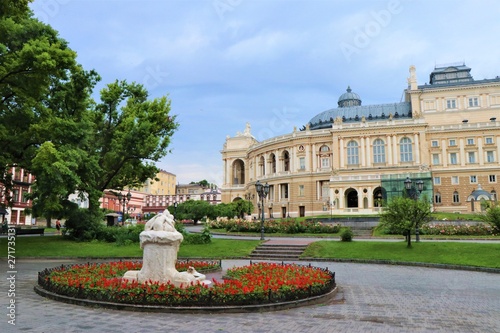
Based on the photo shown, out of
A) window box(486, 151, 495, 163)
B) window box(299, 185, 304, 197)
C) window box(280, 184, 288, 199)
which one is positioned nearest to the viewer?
window box(486, 151, 495, 163)

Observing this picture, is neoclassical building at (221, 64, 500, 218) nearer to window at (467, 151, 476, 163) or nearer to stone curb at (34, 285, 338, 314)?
window at (467, 151, 476, 163)

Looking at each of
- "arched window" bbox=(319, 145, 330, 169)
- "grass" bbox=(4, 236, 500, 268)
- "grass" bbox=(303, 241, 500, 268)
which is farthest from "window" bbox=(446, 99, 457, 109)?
"grass" bbox=(303, 241, 500, 268)

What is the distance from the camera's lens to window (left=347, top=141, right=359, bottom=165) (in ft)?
234

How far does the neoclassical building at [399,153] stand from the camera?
6406 cm

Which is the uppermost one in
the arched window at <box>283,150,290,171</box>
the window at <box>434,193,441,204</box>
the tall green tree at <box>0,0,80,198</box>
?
the arched window at <box>283,150,290,171</box>

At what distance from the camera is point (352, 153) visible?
71.6 m

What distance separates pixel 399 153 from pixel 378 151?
3.49 meters

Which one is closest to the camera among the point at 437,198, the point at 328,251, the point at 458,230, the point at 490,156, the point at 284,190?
the point at 328,251

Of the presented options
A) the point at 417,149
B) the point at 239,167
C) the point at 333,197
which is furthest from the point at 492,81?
the point at 239,167

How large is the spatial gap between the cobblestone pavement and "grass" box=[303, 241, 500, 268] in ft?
21.7

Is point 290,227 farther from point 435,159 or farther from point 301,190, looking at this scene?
point 435,159

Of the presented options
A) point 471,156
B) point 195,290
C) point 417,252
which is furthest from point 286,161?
point 195,290

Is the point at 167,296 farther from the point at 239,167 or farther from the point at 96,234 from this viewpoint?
the point at 239,167

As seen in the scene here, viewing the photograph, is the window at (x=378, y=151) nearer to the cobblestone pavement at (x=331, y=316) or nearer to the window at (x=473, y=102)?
the window at (x=473, y=102)
